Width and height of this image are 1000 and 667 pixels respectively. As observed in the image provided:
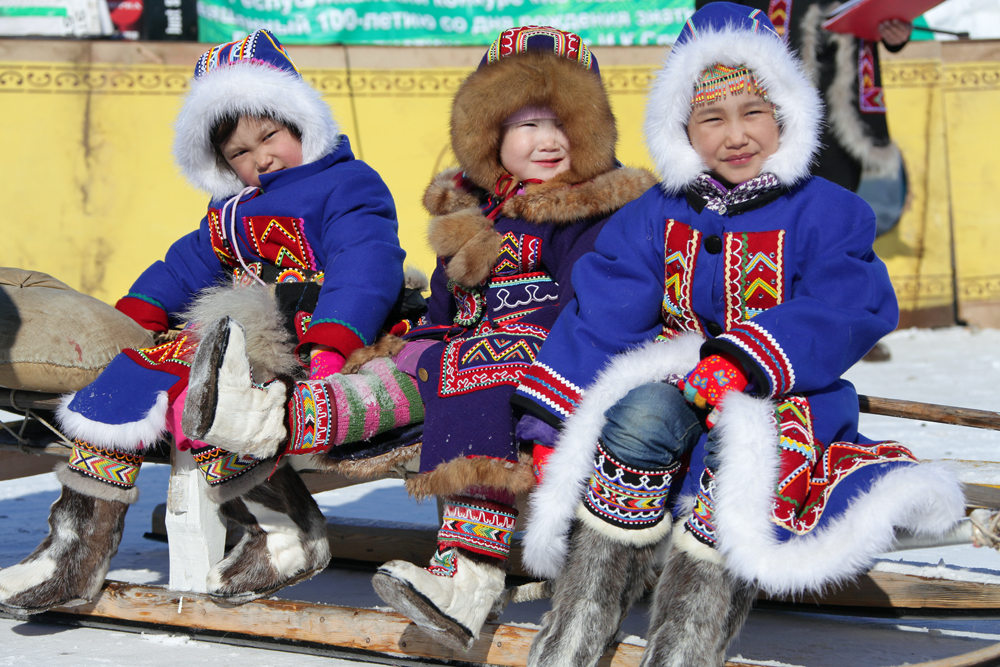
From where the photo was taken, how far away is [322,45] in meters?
6.55

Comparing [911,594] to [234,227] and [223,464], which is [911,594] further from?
[234,227]

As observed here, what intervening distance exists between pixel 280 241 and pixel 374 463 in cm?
69

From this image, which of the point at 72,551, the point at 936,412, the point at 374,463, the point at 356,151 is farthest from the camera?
the point at 356,151

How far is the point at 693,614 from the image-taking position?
57.8 inches

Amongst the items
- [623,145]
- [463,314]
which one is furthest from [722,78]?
[623,145]

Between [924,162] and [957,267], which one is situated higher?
[924,162]

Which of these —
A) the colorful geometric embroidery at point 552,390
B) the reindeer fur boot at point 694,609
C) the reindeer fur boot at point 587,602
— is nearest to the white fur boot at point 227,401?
the colorful geometric embroidery at point 552,390

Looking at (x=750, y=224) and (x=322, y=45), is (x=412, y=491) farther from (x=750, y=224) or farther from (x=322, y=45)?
(x=322, y=45)

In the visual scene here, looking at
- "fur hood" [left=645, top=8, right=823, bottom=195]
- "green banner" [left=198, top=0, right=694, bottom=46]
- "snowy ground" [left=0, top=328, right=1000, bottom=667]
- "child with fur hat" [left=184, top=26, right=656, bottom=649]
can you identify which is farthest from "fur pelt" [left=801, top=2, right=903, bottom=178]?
"fur hood" [left=645, top=8, right=823, bottom=195]

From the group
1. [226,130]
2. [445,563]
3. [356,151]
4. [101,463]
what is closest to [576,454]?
[445,563]

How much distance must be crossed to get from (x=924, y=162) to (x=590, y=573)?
639 centimetres

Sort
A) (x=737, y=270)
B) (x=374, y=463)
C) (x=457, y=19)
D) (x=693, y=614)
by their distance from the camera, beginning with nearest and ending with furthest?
(x=693, y=614) → (x=737, y=270) → (x=374, y=463) → (x=457, y=19)

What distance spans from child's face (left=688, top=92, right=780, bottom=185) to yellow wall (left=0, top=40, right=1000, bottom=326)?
465cm

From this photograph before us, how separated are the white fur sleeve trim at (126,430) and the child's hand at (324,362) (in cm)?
33
